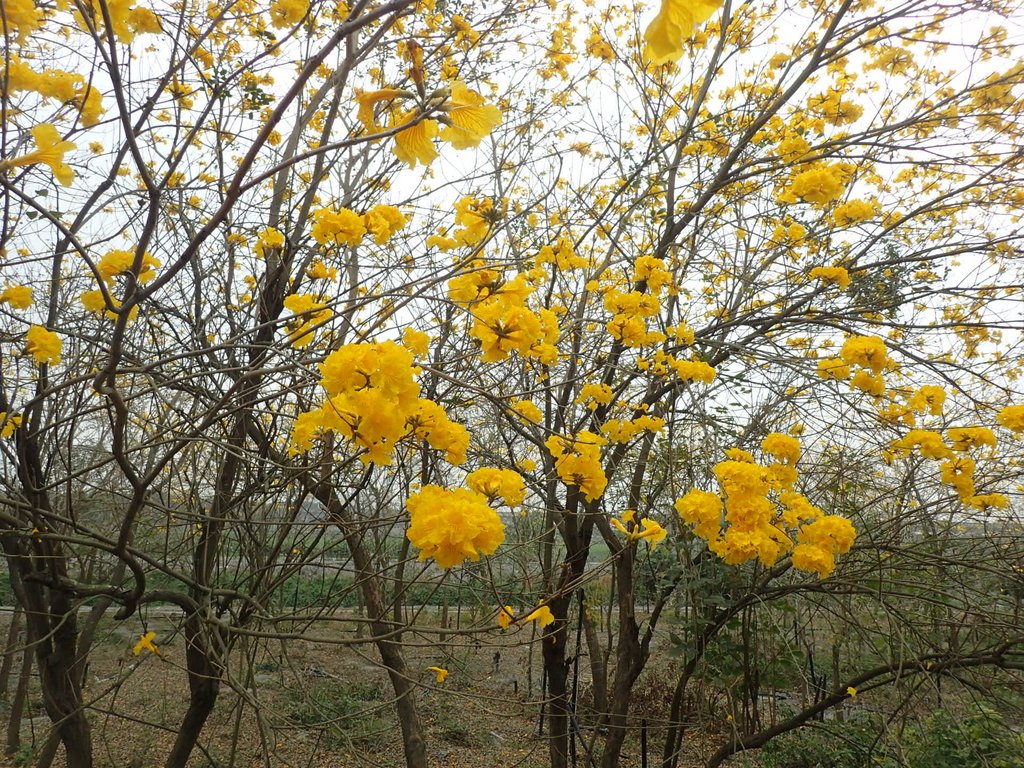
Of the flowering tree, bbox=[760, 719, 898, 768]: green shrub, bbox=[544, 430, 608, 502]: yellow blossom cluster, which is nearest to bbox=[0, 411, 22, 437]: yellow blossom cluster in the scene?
the flowering tree

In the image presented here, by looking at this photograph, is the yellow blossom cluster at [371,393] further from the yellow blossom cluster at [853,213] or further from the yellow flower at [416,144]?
the yellow blossom cluster at [853,213]

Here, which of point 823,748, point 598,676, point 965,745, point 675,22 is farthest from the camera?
point 823,748

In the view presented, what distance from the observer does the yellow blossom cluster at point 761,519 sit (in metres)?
2.12

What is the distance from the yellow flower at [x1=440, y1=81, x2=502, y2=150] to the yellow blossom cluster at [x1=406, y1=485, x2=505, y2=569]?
0.73 meters

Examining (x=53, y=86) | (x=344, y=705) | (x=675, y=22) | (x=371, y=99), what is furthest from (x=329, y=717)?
(x=675, y=22)

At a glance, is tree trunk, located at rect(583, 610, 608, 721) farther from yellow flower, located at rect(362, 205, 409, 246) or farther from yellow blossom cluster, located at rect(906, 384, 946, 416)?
yellow flower, located at rect(362, 205, 409, 246)

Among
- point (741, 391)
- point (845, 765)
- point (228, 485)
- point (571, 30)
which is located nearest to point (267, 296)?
point (228, 485)

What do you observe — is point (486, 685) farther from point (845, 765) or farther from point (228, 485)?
point (228, 485)

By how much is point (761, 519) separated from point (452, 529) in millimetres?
1302

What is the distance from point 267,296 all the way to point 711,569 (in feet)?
10.6

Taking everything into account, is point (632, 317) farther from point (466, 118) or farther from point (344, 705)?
point (344, 705)

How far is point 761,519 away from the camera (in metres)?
2.15

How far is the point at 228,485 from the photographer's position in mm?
3531

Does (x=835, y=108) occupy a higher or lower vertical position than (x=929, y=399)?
higher
